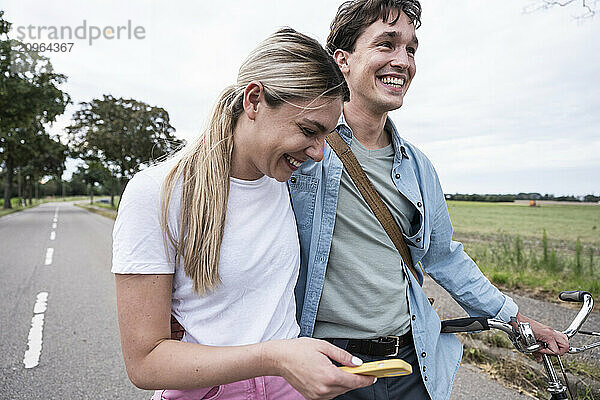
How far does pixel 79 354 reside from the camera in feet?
15.9

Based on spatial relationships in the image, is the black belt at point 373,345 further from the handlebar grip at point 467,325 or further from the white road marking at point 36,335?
the white road marking at point 36,335

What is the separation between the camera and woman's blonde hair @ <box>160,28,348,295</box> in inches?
56.0

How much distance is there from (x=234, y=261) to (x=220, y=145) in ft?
1.20

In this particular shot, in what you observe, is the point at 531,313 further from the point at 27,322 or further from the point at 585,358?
the point at 27,322

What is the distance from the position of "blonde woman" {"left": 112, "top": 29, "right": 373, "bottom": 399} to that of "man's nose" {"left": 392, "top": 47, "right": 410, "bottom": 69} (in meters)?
0.63

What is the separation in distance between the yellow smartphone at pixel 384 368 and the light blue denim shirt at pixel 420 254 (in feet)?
2.09

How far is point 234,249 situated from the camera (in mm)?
1503

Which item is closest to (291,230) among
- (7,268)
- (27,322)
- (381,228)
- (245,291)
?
(245,291)

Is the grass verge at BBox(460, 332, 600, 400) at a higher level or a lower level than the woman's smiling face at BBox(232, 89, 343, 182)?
lower

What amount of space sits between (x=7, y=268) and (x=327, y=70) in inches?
382

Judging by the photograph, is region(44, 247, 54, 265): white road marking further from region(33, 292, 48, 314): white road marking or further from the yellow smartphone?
the yellow smartphone

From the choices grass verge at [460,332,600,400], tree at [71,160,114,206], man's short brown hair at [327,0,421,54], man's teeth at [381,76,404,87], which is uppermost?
tree at [71,160,114,206]

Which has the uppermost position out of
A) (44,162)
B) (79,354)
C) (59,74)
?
(59,74)

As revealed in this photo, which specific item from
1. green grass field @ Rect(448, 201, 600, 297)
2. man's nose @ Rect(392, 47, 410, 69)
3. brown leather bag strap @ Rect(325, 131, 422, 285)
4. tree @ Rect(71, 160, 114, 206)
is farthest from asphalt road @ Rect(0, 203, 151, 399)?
tree @ Rect(71, 160, 114, 206)
